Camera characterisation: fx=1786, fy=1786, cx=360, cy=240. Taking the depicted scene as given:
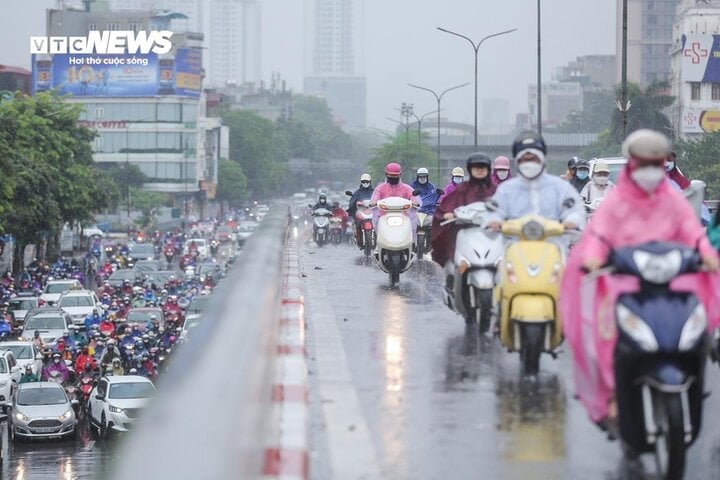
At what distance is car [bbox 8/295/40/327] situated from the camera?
156ft

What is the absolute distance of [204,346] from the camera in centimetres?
600

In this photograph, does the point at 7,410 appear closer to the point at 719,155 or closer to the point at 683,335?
the point at 683,335

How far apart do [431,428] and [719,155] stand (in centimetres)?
6377

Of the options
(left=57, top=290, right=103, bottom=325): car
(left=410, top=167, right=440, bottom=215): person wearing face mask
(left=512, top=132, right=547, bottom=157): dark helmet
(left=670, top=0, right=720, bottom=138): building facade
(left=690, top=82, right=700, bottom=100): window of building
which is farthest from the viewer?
(left=690, top=82, right=700, bottom=100): window of building

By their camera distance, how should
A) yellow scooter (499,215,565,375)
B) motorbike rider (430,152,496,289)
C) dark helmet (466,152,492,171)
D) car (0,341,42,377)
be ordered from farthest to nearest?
car (0,341,42,377) < motorbike rider (430,152,496,289) < dark helmet (466,152,492,171) < yellow scooter (499,215,565,375)

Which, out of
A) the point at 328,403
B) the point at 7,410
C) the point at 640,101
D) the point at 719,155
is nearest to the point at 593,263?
the point at 328,403

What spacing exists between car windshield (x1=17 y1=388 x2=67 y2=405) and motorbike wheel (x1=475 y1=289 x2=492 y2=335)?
18057 mm

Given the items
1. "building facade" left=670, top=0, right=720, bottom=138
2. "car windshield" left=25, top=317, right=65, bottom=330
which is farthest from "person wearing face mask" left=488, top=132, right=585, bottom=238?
"building facade" left=670, top=0, right=720, bottom=138

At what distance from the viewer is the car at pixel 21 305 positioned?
4759 cm

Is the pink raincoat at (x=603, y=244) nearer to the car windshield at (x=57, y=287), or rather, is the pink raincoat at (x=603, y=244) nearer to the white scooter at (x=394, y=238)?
the white scooter at (x=394, y=238)

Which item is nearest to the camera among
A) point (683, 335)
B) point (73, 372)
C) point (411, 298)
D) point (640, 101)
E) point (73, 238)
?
point (683, 335)

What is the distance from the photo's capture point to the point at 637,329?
8109 millimetres

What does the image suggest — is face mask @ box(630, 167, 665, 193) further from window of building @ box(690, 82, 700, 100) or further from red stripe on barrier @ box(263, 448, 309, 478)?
window of building @ box(690, 82, 700, 100)

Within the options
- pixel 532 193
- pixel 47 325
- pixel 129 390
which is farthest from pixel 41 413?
pixel 532 193
